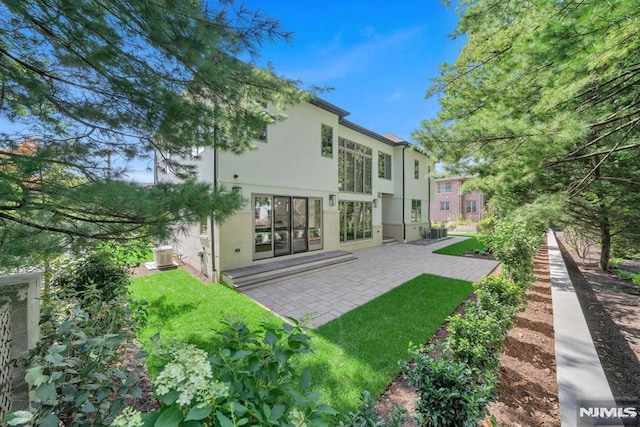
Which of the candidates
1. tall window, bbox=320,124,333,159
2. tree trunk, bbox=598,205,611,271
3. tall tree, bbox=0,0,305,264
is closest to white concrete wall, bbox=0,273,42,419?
tall tree, bbox=0,0,305,264

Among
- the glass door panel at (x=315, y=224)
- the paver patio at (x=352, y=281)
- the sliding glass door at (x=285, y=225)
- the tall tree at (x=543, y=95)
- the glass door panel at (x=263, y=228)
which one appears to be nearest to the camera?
the tall tree at (x=543, y=95)

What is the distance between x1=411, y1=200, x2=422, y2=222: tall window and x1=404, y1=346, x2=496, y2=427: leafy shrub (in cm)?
1654

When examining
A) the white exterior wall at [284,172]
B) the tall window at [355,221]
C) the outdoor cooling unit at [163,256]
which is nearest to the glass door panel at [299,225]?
the white exterior wall at [284,172]

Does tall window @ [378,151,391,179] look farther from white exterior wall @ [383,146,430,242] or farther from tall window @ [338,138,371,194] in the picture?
tall window @ [338,138,371,194]

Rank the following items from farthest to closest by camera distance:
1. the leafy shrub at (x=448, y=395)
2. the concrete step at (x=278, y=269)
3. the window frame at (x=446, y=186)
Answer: the window frame at (x=446, y=186) → the concrete step at (x=278, y=269) → the leafy shrub at (x=448, y=395)

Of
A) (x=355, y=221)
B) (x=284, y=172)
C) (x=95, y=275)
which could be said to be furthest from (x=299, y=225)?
(x=95, y=275)

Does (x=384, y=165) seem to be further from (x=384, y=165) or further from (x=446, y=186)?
(x=446, y=186)

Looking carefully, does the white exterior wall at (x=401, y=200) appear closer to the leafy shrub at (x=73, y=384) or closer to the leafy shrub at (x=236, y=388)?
the leafy shrub at (x=236, y=388)

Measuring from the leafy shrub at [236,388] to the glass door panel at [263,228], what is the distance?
706cm

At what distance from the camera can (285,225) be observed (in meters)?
9.38

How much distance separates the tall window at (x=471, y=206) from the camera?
109 feet

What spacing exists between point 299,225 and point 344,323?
17.9 feet

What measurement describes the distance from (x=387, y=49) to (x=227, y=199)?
793cm

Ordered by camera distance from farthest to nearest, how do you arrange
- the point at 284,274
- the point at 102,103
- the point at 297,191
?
the point at 297,191 → the point at 284,274 → the point at 102,103
